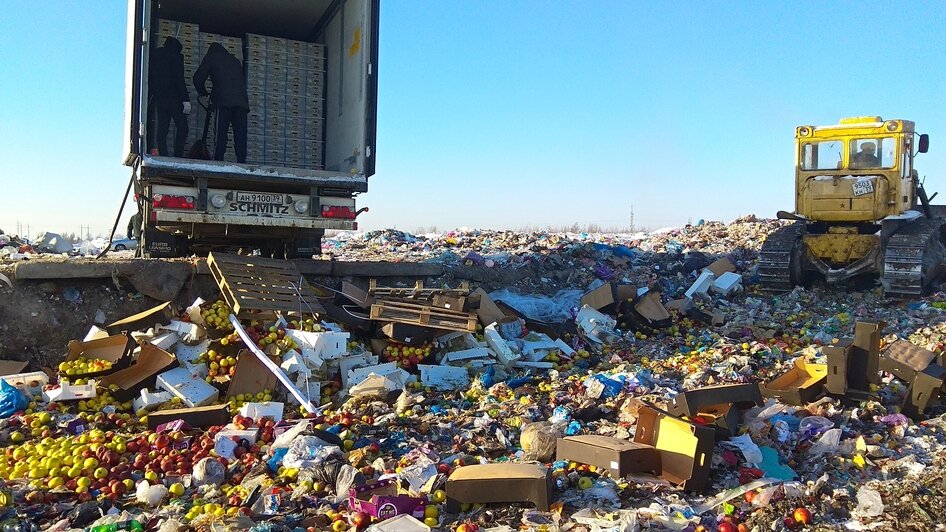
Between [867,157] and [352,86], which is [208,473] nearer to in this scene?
[352,86]

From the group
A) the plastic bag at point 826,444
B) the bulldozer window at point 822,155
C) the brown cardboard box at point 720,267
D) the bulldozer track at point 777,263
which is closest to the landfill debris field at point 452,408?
the plastic bag at point 826,444

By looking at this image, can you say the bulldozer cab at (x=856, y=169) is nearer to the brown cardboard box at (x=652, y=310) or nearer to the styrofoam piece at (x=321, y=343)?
the brown cardboard box at (x=652, y=310)

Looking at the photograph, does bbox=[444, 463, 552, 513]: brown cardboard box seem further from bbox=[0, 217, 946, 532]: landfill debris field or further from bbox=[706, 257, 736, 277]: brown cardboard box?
bbox=[706, 257, 736, 277]: brown cardboard box

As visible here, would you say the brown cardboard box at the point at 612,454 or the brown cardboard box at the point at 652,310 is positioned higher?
Result: the brown cardboard box at the point at 652,310

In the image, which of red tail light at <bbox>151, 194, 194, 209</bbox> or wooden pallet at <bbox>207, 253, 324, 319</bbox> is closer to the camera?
wooden pallet at <bbox>207, 253, 324, 319</bbox>

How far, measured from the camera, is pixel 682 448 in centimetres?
384

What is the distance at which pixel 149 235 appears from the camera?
7.70 m

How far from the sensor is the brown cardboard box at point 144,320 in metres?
6.50

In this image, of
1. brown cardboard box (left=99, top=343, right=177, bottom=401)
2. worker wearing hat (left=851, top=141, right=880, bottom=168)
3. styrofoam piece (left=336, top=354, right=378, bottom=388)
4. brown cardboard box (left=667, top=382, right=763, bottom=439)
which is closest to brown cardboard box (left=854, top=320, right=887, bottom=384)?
brown cardboard box (left=667, top=382, right=763, bottom=439)

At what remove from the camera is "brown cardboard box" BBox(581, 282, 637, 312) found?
8516 mm

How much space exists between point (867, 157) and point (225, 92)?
943 cm

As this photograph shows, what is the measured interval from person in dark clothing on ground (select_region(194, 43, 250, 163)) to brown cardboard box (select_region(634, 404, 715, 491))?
5.78 meters

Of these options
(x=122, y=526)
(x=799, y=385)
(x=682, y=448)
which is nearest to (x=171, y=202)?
(x=122, y=526)

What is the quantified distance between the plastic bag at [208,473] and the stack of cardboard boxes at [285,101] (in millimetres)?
5032
